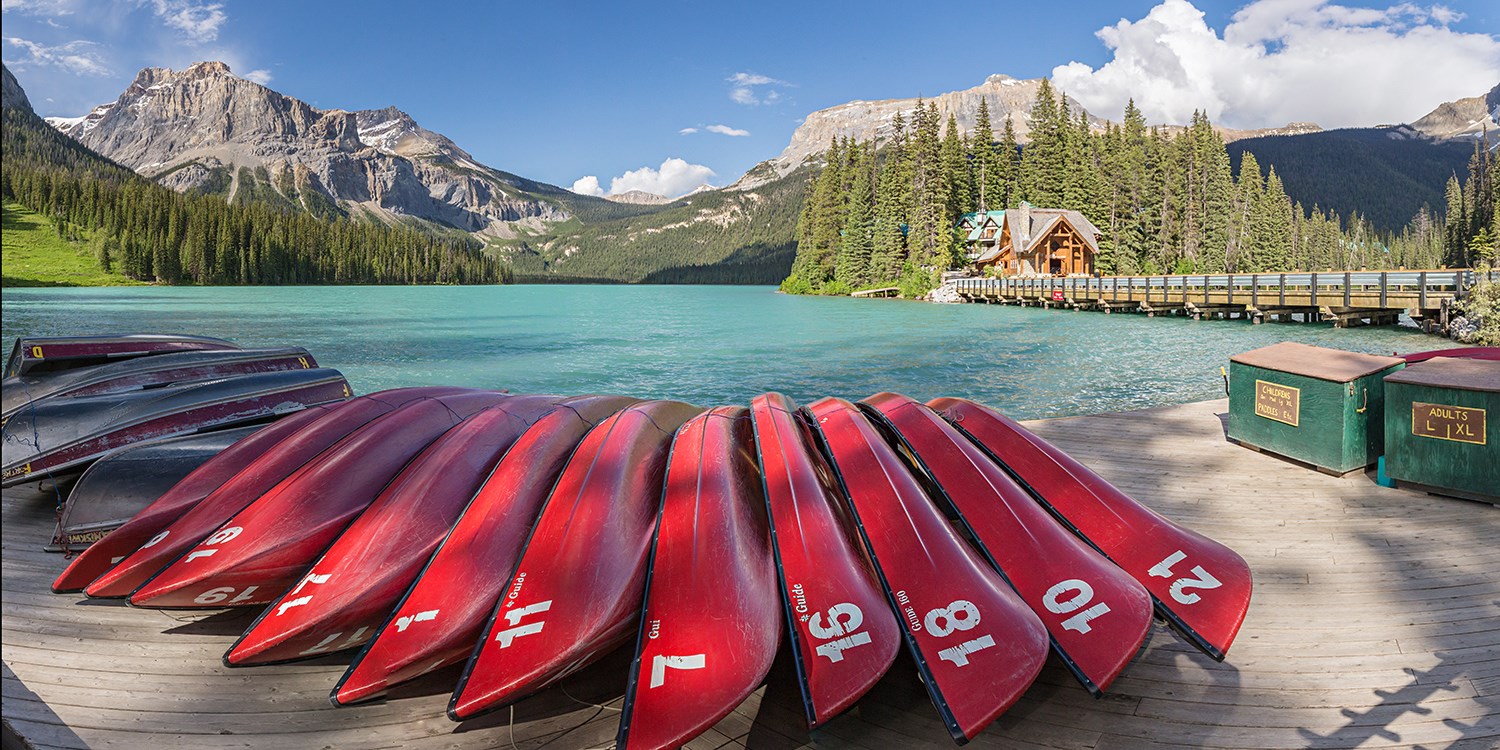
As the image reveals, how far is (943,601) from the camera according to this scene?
358 cm

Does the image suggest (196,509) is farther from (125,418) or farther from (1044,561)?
(1044,561)

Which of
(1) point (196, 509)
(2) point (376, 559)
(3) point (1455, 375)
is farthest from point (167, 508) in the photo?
(3) point (1455, 375)

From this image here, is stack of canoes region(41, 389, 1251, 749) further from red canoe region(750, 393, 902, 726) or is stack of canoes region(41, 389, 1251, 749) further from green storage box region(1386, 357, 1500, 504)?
Answer: green storage box region(1386, 357, 1500, 504)

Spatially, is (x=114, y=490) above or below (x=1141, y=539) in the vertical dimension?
above

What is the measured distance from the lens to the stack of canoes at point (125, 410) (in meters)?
5.22

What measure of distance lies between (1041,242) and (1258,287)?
75.7 ft

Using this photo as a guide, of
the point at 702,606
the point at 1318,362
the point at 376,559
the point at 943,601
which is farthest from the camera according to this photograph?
the point at 1318,362

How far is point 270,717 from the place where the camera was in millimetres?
3443

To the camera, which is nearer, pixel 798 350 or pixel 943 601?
pixel 943 601

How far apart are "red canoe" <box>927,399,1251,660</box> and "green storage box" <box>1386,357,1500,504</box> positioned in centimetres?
360

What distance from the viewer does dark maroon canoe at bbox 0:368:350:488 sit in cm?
618

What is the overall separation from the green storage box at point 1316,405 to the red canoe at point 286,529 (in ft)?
26.1

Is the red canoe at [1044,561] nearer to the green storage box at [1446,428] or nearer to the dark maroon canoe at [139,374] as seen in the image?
the green storage box at [1446,428]

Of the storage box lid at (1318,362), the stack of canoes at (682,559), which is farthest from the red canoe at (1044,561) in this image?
the storage box lid at (1318,362)
